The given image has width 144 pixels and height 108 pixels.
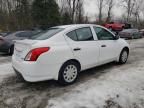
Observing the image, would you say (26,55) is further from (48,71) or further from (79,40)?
(79,40)

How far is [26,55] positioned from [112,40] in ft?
10.1

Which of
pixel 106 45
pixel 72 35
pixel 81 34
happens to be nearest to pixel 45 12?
pixel 106 45

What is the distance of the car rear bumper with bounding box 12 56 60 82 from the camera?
4.11m

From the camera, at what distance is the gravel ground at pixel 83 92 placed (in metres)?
3.74

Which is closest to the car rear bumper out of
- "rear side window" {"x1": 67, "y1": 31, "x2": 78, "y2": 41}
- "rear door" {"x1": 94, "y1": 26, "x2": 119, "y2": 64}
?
"rear side window" {"x1": 67, "y1": 31, "x2": 78, "y2": 41}

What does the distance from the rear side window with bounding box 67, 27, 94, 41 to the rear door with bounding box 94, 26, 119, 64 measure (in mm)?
341

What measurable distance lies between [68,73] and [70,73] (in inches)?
2.6

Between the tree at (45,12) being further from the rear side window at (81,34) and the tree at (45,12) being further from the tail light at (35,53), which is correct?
the tail light at (35,53)

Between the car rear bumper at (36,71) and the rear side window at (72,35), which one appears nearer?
A: the car rear bumper at (36,71)

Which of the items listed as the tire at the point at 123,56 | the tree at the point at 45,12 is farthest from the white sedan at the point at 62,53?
the tree at the point at 45,12

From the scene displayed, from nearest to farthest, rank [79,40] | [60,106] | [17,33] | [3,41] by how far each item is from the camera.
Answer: [60,106] → [79,40] → [3,41] → [17,33]

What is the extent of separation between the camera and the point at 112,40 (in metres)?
6.10

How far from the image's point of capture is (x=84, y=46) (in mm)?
4957

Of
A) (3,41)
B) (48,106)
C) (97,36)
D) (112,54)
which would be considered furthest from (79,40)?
(3,41)
